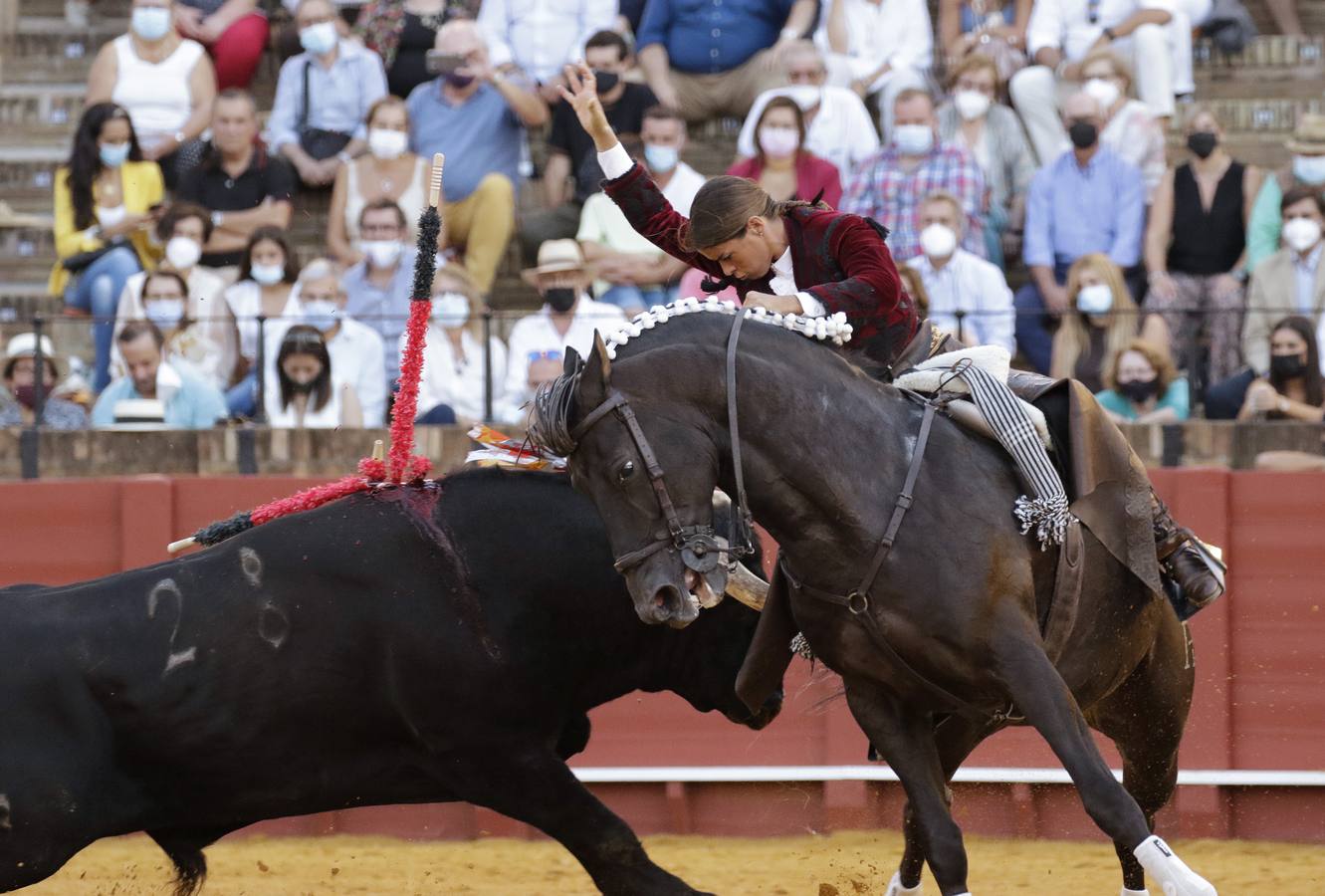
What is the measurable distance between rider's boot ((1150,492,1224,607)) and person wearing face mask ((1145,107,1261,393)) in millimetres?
3944

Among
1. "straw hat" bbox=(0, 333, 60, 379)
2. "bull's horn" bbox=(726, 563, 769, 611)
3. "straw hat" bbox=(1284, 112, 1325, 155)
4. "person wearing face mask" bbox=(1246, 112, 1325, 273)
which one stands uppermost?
"straw hat" bbox=(1284, 112, 1325, 155)

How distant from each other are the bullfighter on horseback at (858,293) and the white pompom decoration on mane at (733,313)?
1.5 inches

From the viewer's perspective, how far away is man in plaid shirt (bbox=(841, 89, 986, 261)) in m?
9.84

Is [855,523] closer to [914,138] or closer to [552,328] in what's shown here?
[552,328]

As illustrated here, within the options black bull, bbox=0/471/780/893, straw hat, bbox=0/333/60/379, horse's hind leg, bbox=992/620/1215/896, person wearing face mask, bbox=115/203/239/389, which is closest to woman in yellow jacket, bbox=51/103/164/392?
person wearing face mask, bbox=115/203/239/389

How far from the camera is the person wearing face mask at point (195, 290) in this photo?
9.39 meters

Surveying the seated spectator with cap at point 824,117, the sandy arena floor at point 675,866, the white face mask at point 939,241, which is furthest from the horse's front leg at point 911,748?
the seated spectator with cap at point 824,117

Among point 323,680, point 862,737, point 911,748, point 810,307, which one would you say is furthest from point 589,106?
point 862,737

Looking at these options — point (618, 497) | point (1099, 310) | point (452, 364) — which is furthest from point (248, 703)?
point (1099, 310)

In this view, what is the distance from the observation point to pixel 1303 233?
937 centimetres

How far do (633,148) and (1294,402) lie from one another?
131 inches

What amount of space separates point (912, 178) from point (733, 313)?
517cm

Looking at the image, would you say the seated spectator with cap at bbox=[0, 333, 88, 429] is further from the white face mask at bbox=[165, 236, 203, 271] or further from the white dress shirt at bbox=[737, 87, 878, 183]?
A: the white dress shirt at bbox=[737, 87, 878, 183]

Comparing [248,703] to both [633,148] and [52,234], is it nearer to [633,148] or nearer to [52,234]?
[633,148]
